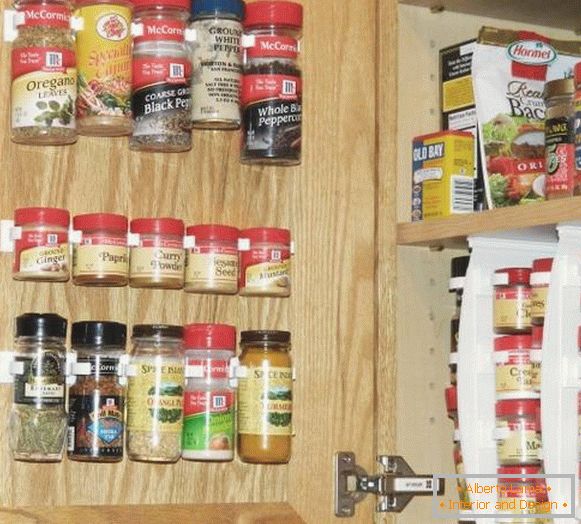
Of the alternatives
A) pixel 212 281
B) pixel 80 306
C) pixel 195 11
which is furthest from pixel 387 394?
pixel 195 11

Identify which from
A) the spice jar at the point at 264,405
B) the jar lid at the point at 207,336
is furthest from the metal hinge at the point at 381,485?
the jar lid at the point at 207,336

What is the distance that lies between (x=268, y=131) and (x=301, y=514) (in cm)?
50

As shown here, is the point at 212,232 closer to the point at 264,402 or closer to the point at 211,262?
the point at 211,262

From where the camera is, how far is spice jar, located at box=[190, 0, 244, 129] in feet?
6.23

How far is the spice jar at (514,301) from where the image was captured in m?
1.92

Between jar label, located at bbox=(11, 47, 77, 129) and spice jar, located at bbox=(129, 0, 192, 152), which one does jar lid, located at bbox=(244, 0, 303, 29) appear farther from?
jar label, located at bbox=(11, 47, 77, 129)

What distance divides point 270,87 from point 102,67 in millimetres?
220

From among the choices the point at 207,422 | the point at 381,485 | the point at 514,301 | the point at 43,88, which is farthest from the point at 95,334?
the point at 514,301

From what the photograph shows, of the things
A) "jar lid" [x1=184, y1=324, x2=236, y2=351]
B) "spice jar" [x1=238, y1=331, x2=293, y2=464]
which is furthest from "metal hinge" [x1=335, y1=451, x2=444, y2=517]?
"jar lid" [x1=184, y1=324, x2=236, y2=351]

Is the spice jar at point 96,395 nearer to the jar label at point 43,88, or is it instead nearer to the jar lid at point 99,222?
the jar lid at point 99,222

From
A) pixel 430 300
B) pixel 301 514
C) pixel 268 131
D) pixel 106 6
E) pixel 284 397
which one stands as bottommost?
pixel 301 514

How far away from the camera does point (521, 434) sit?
190cm

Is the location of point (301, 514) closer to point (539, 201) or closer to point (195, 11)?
point (539, 201)

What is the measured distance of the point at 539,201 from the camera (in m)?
1.86
